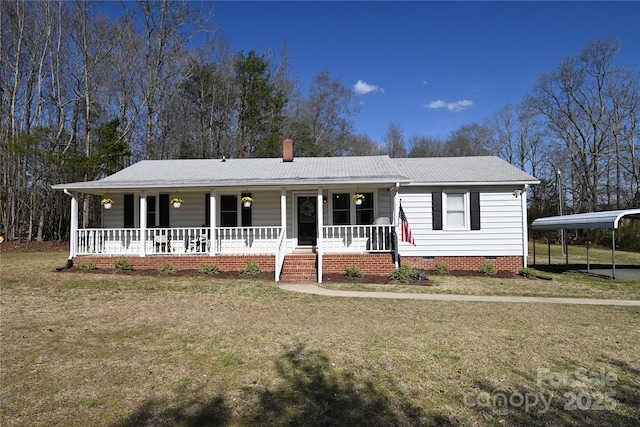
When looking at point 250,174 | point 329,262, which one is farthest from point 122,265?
point 329,262

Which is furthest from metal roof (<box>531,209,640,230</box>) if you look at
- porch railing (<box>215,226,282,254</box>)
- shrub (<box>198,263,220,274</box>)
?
shrub (<box>198,263,220,274</box>)

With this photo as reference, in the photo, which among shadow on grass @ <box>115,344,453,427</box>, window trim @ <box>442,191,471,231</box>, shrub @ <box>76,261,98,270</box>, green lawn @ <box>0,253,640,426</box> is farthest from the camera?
window trim @ <box>442,191,471,231</box>

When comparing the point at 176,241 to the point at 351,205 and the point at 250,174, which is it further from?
the point at 351,205

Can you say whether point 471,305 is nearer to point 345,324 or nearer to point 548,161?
point 345,324

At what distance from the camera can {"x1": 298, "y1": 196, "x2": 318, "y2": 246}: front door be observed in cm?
1372

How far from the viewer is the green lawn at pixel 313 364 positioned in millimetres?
3250

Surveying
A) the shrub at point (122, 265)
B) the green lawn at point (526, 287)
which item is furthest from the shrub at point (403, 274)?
the shrub at point (122, 265)

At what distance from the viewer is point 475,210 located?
13000 millimetres

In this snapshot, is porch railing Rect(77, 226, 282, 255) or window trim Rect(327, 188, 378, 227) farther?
window trim Rect(327, 188, 378, 227)

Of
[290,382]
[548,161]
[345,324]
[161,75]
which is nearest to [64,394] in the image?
[290,382]

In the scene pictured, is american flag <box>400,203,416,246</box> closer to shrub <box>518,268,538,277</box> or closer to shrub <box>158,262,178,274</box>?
shrub <box>518,268,538,277</box>

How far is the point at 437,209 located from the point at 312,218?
4465 millimetres

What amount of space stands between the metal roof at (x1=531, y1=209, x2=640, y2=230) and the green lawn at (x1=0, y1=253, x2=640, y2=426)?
5.33m

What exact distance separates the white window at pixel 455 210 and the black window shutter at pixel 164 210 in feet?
33.3
